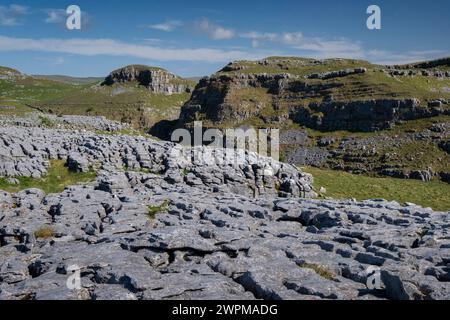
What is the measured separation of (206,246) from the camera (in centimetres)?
1875

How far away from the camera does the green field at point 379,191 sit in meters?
43.2

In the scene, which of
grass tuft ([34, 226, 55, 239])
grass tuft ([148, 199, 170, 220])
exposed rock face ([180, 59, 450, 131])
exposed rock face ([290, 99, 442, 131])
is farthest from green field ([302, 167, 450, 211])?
exposed rock face ([180, 59, 450, 131])

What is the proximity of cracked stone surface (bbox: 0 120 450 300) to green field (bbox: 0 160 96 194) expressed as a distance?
320cm

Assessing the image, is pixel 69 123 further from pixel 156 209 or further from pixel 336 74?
pixel 336 74

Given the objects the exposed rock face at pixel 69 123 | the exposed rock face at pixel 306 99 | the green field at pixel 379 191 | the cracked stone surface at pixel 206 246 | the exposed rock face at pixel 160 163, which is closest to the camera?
the cracked stone surface at pixel 206 246

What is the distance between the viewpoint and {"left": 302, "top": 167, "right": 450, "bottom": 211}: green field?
43.2 m

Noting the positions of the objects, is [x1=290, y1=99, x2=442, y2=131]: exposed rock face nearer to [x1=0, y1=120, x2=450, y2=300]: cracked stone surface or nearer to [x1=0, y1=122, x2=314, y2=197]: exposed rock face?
[x1=0, y1=122, x2=314, y2=197]: exposed rock face

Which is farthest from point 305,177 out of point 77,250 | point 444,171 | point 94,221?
point 444,171

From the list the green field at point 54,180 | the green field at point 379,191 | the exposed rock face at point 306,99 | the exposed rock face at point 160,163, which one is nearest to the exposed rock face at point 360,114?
the exposed rock face at point 306,99

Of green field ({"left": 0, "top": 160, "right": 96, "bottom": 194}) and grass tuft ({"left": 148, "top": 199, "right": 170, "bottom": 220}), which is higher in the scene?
green field ({"left": 0, "top": 160, "right": 96, "bottom": 194})

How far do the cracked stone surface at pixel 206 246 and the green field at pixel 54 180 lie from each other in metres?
3.20

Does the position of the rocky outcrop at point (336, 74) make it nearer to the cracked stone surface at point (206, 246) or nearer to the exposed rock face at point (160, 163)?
the exposed rock face at point (160, 163)

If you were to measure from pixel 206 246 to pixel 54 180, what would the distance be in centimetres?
1989
